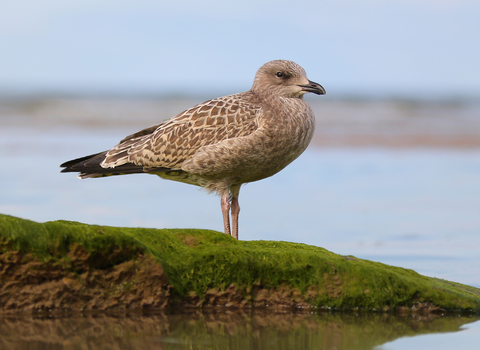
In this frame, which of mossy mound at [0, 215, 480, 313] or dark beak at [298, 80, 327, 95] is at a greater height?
dark beak at [298, 80, 327, 95]

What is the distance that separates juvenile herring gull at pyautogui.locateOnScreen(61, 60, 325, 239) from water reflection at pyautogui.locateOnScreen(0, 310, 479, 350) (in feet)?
8.07

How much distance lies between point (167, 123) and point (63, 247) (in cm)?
355

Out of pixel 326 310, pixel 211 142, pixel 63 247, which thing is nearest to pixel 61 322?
pixel 63 247

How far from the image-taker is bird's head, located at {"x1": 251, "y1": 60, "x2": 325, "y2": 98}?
8.12 meters

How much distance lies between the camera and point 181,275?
215 inches

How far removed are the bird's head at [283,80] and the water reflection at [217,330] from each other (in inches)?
135

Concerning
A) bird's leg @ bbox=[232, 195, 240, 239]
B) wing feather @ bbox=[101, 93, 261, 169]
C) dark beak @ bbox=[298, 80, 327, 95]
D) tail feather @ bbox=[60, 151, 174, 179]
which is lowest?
bird's leg @ bbox=[232, 195, 240, 239]

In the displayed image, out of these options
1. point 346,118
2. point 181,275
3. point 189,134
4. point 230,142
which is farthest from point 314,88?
point 346,118

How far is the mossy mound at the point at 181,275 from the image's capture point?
5.05 m

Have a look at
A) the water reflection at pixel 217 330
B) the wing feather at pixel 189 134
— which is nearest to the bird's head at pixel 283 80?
the wing feather at pixel 189 134

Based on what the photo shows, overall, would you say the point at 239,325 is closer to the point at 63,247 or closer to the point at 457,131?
the point at 63,247

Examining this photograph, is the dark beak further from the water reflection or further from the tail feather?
the water reflection

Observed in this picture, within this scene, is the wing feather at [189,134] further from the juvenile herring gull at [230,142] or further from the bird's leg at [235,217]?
the bird's leg at [235,217]

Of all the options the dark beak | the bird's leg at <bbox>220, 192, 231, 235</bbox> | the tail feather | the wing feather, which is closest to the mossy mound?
the bird's leg at <bbox>220, 192, 231, 235</bbox>
